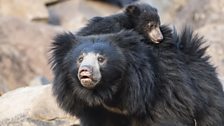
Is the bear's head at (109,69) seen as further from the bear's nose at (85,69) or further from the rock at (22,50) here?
the rock at (22,50)

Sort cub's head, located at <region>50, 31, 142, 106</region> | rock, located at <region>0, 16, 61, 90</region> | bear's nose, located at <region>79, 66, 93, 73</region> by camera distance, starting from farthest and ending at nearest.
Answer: rock, located at <region>0, 16, 61, 90</region> < cub's head, located at <region>50, 31, 142, 106</region> < bear's nose, located at <region>79, 66, 93, 73</region>

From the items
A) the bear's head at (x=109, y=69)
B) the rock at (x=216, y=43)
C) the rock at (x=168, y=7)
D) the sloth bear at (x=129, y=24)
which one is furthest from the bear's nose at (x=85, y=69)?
the rock at (x=168, y=7)

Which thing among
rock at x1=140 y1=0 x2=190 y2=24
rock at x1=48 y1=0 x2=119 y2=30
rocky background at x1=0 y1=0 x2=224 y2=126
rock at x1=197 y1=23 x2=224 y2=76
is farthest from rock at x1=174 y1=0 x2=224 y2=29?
rock at x1=48 y1=0 x2=119 y2=30

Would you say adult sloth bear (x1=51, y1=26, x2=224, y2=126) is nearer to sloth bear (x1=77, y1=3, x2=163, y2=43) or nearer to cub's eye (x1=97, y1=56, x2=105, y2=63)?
cub's eye (x1=97, y1=56, x2=105, y2=63)

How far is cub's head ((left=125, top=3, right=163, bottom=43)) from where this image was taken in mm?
5785

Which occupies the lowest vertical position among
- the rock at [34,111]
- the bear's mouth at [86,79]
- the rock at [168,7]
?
the rock at [34,111]

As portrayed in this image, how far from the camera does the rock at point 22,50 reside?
10.7m

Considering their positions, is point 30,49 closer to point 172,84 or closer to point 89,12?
point 89,12

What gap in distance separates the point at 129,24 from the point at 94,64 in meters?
0.95

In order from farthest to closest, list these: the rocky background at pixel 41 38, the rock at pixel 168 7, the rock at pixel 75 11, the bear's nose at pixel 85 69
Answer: the rock at pixel 75 11
the rock at pixel 168 7
the rocky background at pixel 41 38
the bear's nose at pixel 85 69

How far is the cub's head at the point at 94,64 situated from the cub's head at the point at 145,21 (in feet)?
0.78

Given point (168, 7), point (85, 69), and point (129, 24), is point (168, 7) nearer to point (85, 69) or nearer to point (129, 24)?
point (129, 24)

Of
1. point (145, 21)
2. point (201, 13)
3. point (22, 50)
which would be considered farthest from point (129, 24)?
→ point (201, 13)

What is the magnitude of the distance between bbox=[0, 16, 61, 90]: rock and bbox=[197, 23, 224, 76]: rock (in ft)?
9.07
